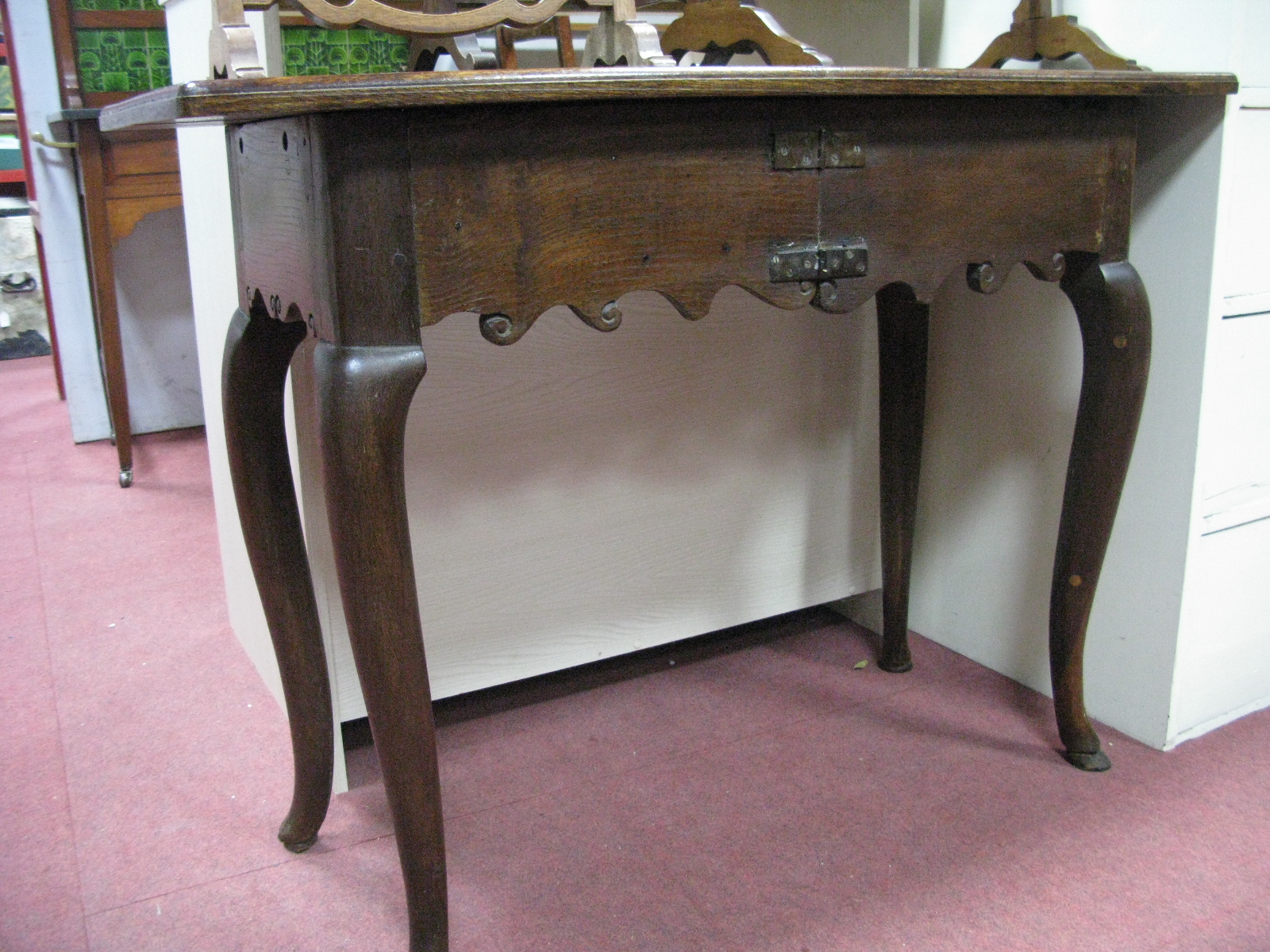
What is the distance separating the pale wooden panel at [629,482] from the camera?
4.30 feet

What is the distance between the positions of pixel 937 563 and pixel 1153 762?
40cm

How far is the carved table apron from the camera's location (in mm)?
769

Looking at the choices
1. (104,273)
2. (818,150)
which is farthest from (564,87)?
(104,273)

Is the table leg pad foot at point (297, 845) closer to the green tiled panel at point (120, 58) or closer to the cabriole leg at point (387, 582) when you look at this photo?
the cabriole leg at point (387, 582)

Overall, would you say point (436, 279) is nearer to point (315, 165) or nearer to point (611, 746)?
point (315, 165)

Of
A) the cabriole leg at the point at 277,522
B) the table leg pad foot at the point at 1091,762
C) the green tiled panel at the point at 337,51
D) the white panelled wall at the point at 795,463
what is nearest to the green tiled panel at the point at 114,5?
the green tiled panel at the point at 337,51

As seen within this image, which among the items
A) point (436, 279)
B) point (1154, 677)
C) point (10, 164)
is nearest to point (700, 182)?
point (436, 279)

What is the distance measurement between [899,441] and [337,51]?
48.9 inches

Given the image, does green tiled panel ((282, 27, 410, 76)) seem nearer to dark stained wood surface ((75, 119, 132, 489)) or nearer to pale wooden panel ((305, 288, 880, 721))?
dark stained wood surface ((75, 119, 132, 489))

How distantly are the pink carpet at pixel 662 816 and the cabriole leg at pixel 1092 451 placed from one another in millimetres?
103

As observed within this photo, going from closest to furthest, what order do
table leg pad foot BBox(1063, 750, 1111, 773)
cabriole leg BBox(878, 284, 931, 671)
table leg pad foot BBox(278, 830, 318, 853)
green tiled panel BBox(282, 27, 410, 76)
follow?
table leg pad foot BBox(278, 830, 318, 853)
table leg pad foot BBox(1063, 750, 1111, 773)
cabriole leg BBox(878, 284, 931, 671)
green tiled panel BBox(282, 27, 410, 76)

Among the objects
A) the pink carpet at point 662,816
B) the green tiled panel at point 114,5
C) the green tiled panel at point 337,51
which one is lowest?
the pink carpet at point 662,816

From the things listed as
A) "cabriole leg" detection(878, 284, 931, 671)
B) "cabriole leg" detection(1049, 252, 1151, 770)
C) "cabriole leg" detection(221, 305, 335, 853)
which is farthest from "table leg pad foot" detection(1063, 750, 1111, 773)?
"cabriole leg" detection(221, 305, 335, 853)

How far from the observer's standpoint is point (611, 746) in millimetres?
1352
